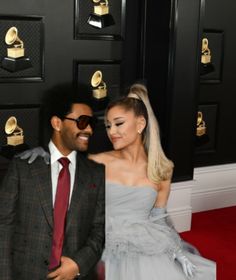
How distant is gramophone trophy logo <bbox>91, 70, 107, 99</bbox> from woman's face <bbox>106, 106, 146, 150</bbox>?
2.04 meters

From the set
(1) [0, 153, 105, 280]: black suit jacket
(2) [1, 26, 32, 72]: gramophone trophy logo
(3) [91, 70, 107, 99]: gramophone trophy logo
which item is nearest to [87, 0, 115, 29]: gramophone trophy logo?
(3) [91, 70, 107, 99]: gramophone trophy logo

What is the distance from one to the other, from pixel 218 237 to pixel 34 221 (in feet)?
10.6

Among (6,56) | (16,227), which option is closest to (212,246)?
(6,56)

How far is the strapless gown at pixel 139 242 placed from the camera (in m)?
2.84

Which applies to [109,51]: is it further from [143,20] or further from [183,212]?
[183,212]

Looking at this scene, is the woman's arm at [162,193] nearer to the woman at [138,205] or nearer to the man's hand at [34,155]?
the woman at [138,205]

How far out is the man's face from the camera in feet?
8.27

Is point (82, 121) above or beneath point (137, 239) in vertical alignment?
above

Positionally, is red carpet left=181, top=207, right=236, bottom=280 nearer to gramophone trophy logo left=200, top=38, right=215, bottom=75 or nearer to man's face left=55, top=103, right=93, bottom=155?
gramophone trophy logo left=200, top=38, right=215, bottom=75

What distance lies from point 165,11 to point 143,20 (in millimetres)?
250

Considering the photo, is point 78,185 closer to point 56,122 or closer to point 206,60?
point 56,122

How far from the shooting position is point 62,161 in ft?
8.38

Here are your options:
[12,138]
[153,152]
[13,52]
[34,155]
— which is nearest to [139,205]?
[153,152]

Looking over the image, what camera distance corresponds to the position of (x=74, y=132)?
2.53 m
